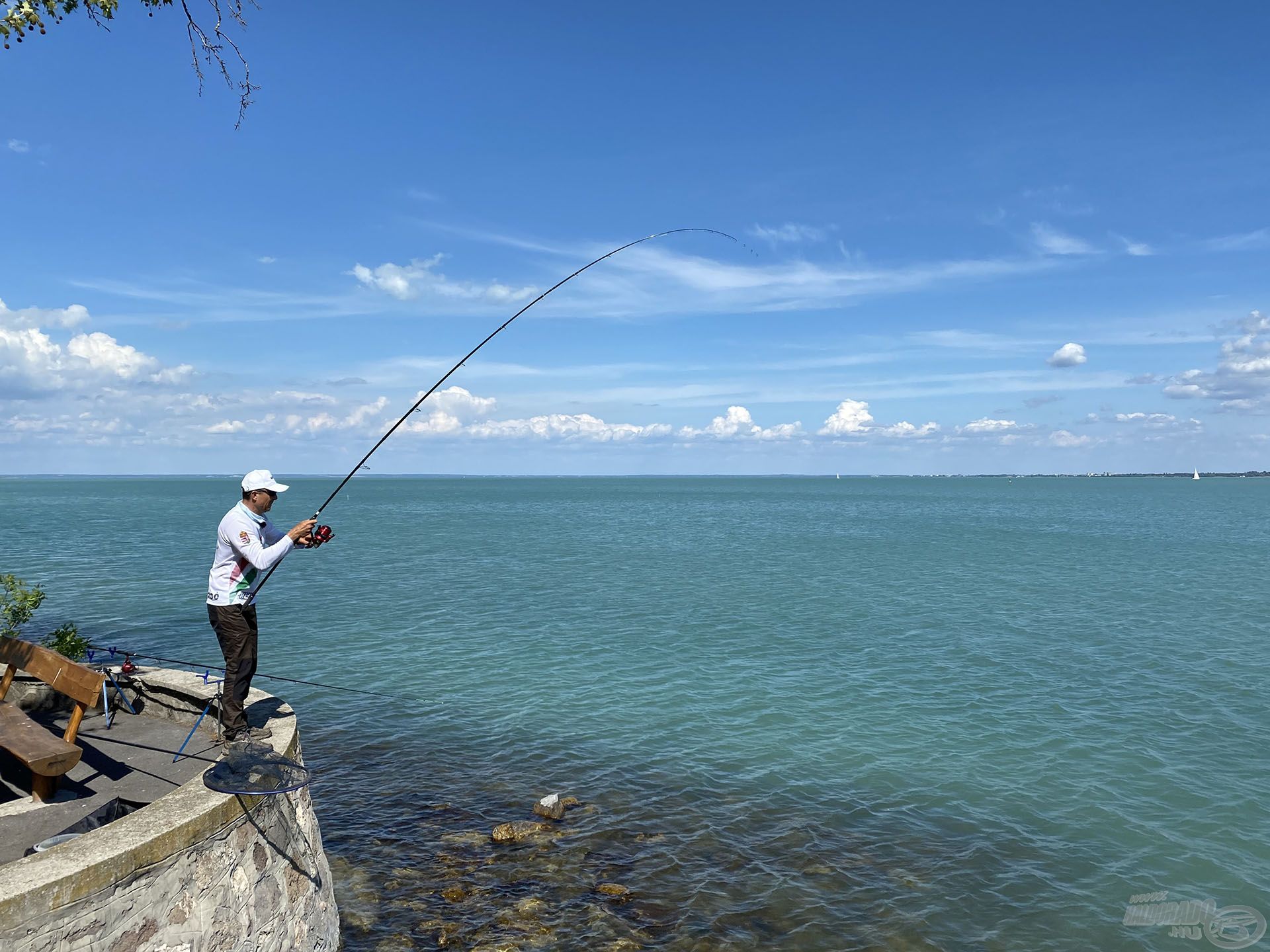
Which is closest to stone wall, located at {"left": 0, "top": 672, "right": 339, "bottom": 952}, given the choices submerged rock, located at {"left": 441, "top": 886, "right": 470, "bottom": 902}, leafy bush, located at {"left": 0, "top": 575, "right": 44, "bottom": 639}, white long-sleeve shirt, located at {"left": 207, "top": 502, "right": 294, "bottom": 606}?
white long-sleeve shirt, located at {"left": 207, "top": 502, "right": 294, "bottom": 606}

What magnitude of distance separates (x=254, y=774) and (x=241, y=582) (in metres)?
1.74

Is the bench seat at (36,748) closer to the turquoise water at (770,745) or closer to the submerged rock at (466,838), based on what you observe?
the turquoise water at (770,745)

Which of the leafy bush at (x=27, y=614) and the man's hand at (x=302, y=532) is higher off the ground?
the man's hand at (x=302, y=532)

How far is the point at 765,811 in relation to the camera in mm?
11906

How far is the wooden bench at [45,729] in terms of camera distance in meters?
6.10

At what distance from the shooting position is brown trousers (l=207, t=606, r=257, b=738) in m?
6.95

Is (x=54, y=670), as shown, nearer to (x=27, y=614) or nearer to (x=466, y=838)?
(x=466, y=838)

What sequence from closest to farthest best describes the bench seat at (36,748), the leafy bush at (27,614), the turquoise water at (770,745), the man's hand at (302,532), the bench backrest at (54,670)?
the bench seat at (36,748)
the bench backrest at (54,670)
the man's hand at (302,532)
the turquoise water at (770,745)
the leafy bush at (27,614)

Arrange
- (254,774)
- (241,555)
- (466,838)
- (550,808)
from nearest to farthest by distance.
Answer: (254,774) < (241,555) < (466,838) < (550,808)

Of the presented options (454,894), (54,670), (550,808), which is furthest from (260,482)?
(550,808)

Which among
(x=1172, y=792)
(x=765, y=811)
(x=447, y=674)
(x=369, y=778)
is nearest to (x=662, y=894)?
(x=765, y=811)

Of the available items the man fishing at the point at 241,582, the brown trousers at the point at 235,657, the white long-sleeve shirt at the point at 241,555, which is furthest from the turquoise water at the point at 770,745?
the white long-sleeve shirt at the point at 241,555

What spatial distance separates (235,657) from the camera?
6977 mm

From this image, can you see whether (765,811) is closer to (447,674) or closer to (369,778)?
(369,778)
